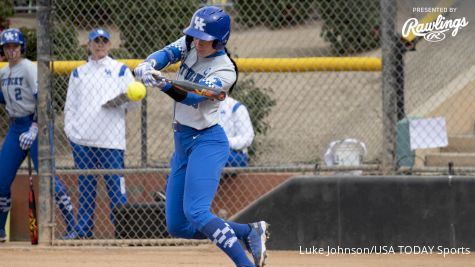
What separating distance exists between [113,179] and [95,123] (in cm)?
53

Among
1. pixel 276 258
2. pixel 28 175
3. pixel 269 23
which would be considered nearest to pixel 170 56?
pixel 276 258

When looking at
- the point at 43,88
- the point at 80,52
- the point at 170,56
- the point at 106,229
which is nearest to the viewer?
the point at 170,56

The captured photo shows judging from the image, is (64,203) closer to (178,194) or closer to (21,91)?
(21,91)

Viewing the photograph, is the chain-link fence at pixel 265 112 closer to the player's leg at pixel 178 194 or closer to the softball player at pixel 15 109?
the softball player at pixel 15 109

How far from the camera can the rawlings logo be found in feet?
27.4

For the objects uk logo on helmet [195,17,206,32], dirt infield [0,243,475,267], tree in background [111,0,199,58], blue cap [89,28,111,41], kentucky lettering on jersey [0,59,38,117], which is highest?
tree in background [111,0,199,58]

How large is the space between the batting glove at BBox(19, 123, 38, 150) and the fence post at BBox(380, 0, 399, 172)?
316cm

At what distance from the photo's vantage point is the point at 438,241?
8164 millimetres

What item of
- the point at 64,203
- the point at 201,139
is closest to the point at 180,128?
the point at 201,139

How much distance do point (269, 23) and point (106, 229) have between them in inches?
252

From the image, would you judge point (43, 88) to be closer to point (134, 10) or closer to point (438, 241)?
point (134, 10)

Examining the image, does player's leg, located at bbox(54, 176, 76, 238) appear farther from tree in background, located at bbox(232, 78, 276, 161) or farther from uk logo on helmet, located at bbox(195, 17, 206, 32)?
uk logo on helmet, located at bbox(195, 17, 206, 32)

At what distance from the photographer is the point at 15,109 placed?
9.30m

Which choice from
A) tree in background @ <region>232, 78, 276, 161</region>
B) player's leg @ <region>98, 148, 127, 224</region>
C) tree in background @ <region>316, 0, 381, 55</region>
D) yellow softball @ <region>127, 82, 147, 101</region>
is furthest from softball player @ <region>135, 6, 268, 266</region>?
tree in background @ <region>316, 0, 381, 55</region>
